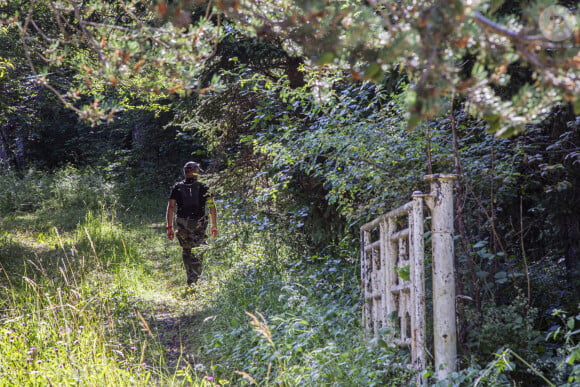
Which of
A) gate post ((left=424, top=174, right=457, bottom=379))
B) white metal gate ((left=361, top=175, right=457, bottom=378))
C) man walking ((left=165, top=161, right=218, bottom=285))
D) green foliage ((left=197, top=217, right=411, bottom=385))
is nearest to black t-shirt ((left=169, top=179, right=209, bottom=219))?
man walking ((left=165, top=161, right=218, bottom=285))

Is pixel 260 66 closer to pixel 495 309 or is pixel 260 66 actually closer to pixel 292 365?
pixel 292 365

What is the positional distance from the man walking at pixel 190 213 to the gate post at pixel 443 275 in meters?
5.07

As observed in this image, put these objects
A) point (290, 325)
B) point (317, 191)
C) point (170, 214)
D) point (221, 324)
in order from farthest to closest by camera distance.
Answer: point (170, 214) → point (317, 191) → point (221, 324) → point (290, 325)

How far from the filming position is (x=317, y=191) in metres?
7.51

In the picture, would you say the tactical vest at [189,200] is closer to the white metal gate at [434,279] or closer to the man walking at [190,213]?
the man walking at [190,213]

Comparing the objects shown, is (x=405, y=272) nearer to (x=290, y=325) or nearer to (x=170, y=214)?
(x=290, y=325)

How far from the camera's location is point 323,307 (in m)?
5.44

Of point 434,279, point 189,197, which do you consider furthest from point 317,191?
point 434,279

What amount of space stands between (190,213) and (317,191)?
2018 mm

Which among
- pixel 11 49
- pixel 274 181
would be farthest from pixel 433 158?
pixel 11 49

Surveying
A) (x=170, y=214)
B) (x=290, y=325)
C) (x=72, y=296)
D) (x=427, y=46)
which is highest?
(x=427, y=46)

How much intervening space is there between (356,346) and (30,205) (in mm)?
12592

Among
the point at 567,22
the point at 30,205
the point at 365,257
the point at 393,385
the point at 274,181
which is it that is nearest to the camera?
the point at 567,22

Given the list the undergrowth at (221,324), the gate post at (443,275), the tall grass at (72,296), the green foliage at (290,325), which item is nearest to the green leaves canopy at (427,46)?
the gate post at (443,275)
